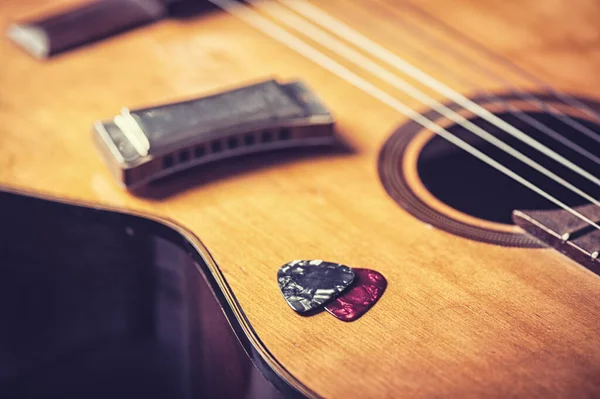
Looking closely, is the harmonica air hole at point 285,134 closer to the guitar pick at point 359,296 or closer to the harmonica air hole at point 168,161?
the harmonica air hole at point 168,161

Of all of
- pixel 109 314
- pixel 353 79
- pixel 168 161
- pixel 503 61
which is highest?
pixel 503 61

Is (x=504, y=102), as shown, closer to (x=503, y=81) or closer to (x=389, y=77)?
(x=503, y=81)

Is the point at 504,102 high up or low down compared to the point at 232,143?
up

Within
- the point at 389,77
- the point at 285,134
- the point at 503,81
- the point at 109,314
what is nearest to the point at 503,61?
the point at 503,81

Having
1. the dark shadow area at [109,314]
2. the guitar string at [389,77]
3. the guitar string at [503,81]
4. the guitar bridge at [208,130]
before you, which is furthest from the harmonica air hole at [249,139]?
the guitar string at [503,81]

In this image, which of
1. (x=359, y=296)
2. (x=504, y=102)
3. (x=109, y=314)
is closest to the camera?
(x=359, y=296)

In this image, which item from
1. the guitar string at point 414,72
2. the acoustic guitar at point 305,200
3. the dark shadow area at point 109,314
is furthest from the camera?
the guitar string at point 414,72

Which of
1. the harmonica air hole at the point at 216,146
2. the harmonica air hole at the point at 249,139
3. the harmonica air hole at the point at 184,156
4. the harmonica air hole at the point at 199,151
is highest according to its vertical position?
the harmonica air hole at the point at 249,139

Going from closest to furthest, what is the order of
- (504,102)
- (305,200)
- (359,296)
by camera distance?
(359,296) < (305,200) < (504,102)
